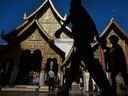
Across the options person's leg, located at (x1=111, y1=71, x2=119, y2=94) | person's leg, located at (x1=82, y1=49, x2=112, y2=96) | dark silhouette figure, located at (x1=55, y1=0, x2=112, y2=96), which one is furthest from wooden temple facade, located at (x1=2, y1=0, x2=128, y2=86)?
person's leg, located at (x1=82, y1=49, x2=112, y2=96)

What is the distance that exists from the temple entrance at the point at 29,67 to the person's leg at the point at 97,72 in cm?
1115

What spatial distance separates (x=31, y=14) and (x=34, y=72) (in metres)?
5.02

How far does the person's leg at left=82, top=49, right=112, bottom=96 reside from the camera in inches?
369

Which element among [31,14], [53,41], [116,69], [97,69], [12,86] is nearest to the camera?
[97,69]

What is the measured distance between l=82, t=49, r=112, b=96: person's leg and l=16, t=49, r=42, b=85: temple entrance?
11.1 meters

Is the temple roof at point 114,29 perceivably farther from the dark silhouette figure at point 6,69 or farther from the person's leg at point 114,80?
the person's leg at point 114,80

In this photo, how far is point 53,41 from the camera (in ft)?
70.2

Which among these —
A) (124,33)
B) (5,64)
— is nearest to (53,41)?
(5,64)

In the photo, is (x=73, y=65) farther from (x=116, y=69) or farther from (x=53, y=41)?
(x=53, y=41)

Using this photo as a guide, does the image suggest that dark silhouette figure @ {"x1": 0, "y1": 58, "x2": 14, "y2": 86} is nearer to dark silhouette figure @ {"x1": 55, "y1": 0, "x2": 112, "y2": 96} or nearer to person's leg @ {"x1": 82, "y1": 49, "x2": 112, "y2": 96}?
dark silhouette figure @ {"x1": 55, "y1": 0, "x2": 112, "y2": 96}

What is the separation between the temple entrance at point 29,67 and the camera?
67.9ft

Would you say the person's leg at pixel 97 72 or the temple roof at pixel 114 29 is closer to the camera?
the person's leg at pixel 97 72

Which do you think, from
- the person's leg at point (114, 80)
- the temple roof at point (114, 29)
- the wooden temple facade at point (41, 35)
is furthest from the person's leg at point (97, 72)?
the temple roof at point (114, 29)

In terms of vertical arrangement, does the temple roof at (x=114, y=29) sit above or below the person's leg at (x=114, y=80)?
above
